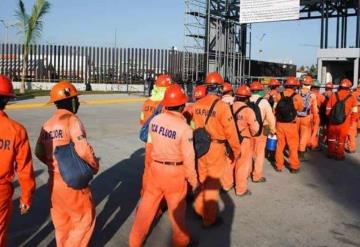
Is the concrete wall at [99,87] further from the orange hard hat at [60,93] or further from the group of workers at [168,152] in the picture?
the orange hard hat at [60,93]

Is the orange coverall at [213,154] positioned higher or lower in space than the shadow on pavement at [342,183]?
higher

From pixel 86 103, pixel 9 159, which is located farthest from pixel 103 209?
pixel 86 103

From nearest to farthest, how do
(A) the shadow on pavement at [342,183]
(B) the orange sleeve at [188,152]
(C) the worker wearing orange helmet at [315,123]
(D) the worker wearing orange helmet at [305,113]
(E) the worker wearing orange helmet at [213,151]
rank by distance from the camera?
(B) the orange sleeve at [188,152] → (E) the worker wearing orange helmet at [213,151] → (A) the shadow on pavement at [342,183] → (D) the worker wearing orange helmet at [305,113] → (C) the worker wearing orange helmet at [315,123]

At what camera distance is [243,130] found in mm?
6840

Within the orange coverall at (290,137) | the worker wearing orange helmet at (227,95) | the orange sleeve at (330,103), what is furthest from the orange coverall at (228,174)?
the orange sleeve at (330,103)

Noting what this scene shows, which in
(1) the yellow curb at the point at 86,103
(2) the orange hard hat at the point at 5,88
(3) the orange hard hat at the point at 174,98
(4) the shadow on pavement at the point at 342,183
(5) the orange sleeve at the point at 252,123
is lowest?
(4) the shadow on pavement at the point at 342,183

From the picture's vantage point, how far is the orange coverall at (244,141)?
22.2ft

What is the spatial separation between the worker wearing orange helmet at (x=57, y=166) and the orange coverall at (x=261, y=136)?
4203 mm

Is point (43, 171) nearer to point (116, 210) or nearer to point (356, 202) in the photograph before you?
point (116, 210)

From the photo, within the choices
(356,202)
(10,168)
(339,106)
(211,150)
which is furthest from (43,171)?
(339,106)

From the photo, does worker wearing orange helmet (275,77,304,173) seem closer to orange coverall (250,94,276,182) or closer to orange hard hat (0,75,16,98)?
orange coverall (250,94,276,182)

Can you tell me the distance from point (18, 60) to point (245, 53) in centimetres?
1412

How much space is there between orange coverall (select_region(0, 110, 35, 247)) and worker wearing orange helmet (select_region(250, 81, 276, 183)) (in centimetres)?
476

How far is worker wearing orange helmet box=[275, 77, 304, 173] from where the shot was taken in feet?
27.3
